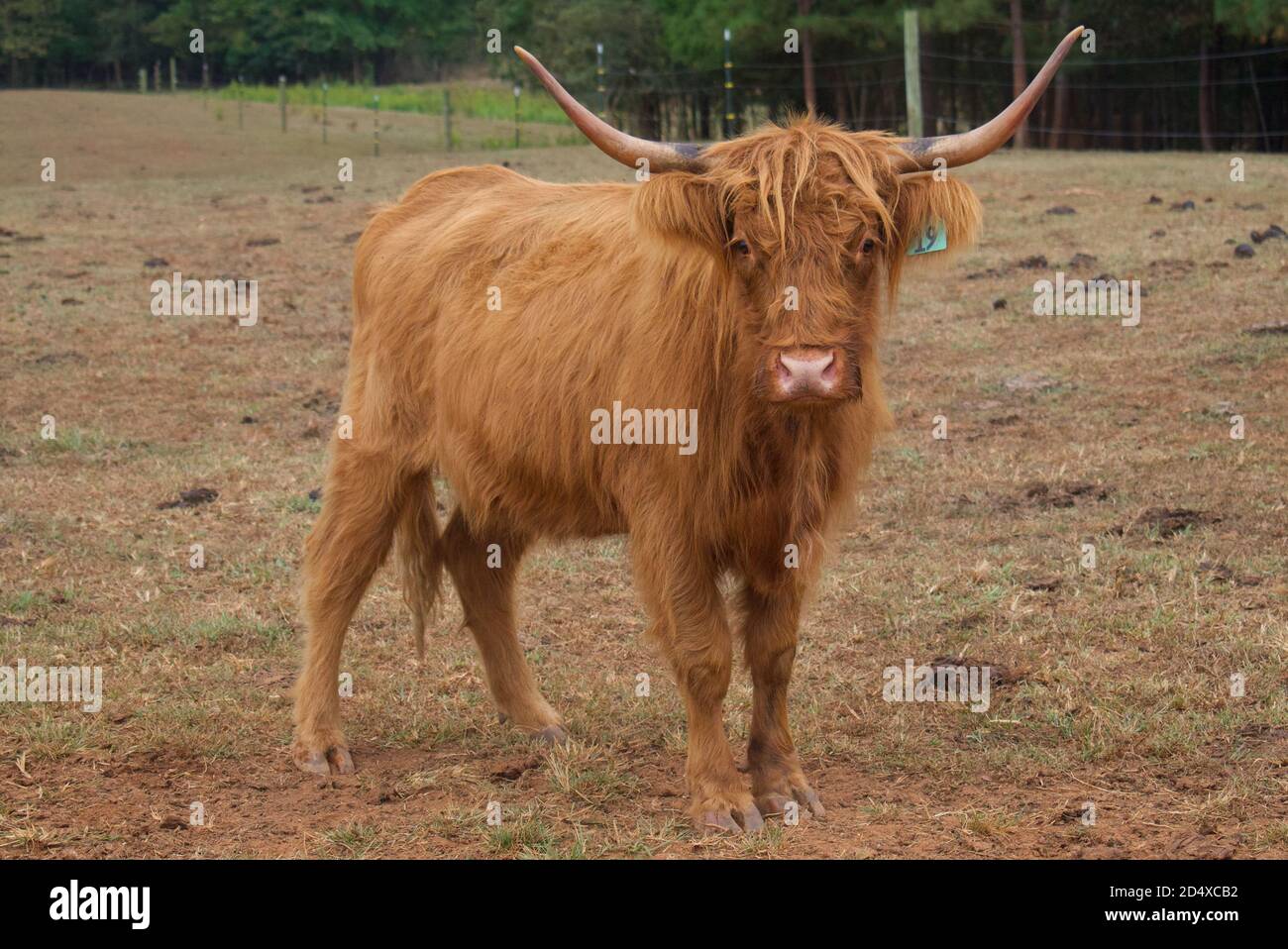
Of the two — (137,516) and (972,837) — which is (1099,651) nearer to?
(972,837)

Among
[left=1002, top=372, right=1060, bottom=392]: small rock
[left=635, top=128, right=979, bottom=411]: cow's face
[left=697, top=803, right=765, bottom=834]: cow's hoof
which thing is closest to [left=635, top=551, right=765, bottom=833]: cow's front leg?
[left=697, top=803, right=765, bottom=834]: cow's hoof

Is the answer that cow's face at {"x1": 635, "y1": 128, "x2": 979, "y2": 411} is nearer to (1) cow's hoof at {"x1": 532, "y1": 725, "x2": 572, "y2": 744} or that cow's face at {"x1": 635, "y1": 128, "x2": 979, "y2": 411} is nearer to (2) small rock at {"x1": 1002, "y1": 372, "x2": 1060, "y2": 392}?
(1) cow's hoof at {"x1": 532, "y1": 725, "x2": 572, "y2": 744}

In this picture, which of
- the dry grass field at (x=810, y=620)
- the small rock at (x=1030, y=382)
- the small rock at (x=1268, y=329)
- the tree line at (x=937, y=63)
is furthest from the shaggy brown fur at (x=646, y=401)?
the tree line at (x=937, y=63)

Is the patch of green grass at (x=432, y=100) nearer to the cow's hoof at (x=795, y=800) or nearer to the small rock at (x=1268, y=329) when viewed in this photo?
the small rock at (x=1268, y=329)

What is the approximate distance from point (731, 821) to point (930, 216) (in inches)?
64.5

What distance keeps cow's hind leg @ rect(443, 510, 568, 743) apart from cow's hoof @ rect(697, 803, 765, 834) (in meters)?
0.85

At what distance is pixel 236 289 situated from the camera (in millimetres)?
12070

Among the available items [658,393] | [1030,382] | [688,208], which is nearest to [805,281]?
[688,208]

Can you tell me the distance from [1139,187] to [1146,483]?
31.9 feet

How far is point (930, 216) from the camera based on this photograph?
3.57 m

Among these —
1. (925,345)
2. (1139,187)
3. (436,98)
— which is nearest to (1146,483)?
(925,345)

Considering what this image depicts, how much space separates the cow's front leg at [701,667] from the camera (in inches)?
148

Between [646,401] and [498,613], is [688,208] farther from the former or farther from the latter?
[498,613]
